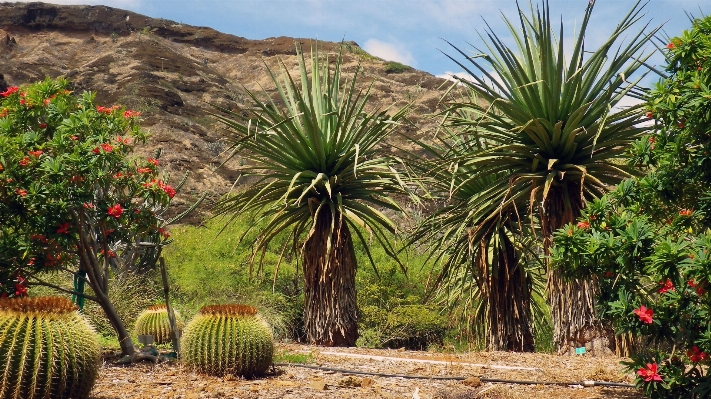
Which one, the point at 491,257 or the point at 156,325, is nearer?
the point at 491,257

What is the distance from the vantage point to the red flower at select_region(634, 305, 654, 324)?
5.86 metres

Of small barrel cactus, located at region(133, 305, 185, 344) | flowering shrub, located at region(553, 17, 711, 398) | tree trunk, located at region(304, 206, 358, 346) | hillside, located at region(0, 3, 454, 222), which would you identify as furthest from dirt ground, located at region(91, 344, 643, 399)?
hillside, located at region(0, 3, 454, 222)

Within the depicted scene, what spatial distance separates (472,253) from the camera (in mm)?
11195

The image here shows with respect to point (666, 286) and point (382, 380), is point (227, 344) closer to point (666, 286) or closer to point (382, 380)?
point (382, 380)

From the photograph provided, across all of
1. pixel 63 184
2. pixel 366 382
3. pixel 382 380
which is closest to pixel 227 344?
pixel 366 382

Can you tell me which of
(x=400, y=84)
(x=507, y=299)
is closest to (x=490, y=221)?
(x=507, y=299)

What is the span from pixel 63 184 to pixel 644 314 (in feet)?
18.4

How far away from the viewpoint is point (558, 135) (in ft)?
33.9

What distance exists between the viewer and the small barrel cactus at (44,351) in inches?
239

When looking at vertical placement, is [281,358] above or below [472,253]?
below

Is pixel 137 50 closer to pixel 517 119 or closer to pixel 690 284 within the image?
pixel 517 119

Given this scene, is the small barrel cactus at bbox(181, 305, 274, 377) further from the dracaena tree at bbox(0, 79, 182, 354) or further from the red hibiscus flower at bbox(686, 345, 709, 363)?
the red hibiscus flower at bbox(686, 345, 709, 363)

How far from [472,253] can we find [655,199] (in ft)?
16.0

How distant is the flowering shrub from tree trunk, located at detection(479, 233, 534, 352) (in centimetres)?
521
